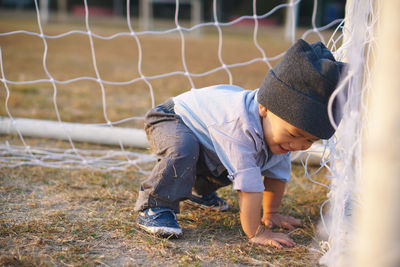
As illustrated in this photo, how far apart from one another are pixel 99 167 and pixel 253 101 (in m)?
0.85

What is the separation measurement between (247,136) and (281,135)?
0.10 meters

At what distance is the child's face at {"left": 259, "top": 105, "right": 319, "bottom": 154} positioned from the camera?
4.14 ft

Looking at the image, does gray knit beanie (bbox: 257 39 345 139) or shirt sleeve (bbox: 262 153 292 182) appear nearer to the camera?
gray knit beanie (bbox: 257 39 345 139)

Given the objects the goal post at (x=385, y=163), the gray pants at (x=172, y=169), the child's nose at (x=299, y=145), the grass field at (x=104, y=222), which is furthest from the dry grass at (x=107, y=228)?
the goal post at (x=385, y=163)

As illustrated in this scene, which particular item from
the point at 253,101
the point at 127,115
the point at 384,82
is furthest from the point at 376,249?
the point at 127,115

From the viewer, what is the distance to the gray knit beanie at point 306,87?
1.14m

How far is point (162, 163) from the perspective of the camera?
1381 millimetres

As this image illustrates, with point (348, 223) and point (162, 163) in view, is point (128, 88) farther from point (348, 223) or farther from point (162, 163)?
point (348, 223)

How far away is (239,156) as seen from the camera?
4.31ft

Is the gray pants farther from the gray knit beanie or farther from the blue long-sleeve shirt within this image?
the gray knit beanie

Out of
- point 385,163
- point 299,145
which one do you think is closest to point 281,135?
point 299,145

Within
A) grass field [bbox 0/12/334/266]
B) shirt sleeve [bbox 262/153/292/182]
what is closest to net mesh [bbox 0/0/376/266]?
grass field [bbox 0/12/334/266]

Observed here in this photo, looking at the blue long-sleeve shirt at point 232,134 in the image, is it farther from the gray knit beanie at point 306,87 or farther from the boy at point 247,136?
the gray knit beanie at point 306,87

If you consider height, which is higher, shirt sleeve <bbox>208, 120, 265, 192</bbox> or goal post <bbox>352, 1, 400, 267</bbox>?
goal post <bbox>352, 1, 400, 267</bbox>
